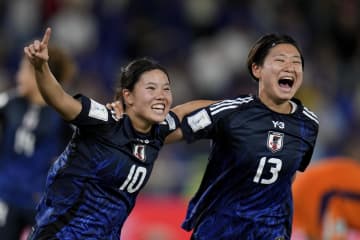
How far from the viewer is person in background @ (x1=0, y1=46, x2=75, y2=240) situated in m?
6.93

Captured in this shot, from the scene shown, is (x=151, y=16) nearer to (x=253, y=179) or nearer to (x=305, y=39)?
(x=305, y=39)

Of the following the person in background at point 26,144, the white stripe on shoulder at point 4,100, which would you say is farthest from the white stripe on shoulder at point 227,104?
the white stripe on shoulder at point 4,100

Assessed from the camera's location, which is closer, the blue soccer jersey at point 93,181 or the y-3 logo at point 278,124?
the blue soccer jersey at point 93,181

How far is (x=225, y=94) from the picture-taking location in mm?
12359

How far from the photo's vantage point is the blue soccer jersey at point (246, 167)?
5504mm

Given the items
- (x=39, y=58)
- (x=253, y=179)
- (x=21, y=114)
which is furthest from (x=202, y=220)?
(x=21, y=114)

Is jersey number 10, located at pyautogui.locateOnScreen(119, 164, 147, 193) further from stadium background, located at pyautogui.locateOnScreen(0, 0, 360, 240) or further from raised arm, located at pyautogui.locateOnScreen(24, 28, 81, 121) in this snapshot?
stadium background, located at pyautogui.locateOnScreen(0, 0, 360, 240)

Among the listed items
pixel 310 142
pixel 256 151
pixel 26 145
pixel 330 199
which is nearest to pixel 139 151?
pixel 256 151

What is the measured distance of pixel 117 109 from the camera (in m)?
5.46

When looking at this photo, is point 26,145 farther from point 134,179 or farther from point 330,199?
point 330,199

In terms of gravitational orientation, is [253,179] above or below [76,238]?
above

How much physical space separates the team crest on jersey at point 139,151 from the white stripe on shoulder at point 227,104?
1.44 feet

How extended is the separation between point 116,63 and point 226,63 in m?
1.35

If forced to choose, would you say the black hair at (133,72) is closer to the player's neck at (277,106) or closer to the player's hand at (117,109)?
the player's hand at (117,109)
